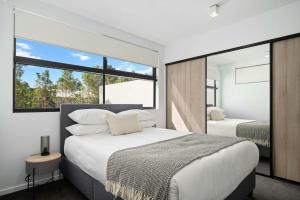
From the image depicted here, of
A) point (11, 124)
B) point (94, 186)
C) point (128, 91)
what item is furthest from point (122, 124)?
point (11, 124)

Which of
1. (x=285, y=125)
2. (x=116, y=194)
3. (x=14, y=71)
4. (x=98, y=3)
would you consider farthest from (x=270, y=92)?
(x=14, y=71)

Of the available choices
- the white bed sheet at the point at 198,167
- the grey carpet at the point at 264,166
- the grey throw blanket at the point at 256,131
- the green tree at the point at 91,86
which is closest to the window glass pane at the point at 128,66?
the green tree at the point at 91,86

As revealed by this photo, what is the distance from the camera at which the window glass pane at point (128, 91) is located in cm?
340

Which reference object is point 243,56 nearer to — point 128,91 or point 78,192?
point 128,91

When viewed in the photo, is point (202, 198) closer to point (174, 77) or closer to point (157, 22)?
point (157, 22)

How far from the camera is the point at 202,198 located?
1146 mm

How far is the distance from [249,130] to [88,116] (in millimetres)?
2604

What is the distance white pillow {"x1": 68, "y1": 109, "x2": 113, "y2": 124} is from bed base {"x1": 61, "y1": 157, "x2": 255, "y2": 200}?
582 mm

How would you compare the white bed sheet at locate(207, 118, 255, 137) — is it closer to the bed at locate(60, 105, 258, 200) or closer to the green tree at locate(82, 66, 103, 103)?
the bed at locate(60, 105, 258, 200)

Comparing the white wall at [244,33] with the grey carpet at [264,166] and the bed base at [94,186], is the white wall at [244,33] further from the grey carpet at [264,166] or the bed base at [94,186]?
the bed base at [94,186]

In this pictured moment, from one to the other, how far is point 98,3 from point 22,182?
2.69m

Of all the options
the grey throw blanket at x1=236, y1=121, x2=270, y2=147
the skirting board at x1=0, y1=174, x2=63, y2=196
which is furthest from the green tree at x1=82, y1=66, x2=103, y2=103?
the grey throw blanket at x1=236, y1=121, x2=270, y2=147

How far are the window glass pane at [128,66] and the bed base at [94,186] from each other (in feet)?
6.22

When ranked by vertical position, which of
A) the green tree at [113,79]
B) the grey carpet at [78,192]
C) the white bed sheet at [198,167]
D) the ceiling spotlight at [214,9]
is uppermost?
the ceiling spotlight at [214,9]
